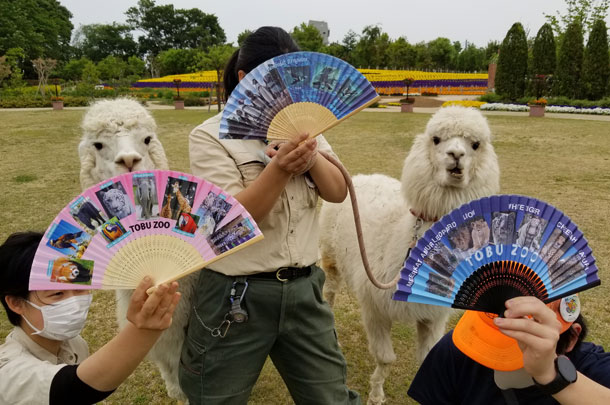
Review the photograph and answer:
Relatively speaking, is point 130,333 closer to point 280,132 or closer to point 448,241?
point 280,132

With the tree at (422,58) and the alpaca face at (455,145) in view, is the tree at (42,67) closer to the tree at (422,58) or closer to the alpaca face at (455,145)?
the alpaca face at (455,145)

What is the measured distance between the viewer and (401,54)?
55.2 metres

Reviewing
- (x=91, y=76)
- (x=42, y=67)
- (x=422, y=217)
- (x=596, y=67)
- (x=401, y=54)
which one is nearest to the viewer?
(x=422, y=217)

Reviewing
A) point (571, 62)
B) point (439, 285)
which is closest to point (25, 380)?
point (439, 285)

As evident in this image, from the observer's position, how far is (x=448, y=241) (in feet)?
4.39

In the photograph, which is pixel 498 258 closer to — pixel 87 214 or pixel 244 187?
pixel 244 187

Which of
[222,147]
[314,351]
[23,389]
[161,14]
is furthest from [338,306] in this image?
[161,14]

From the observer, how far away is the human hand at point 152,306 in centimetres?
124

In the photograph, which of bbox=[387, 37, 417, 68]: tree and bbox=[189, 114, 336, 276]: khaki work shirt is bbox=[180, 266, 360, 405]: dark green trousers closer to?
bbox=[189, 114, 336, 276]: khaki work shirt

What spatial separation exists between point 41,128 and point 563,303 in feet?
68.8

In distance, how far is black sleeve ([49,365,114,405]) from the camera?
1.32 meters

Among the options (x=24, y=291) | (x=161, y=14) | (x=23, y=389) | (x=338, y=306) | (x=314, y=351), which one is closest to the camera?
(x=23, y=389)

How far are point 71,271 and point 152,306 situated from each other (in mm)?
367

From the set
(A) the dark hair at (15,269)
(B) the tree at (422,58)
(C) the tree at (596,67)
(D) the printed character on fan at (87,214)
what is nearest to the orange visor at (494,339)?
(D) the printed character on fan at (87,214)
